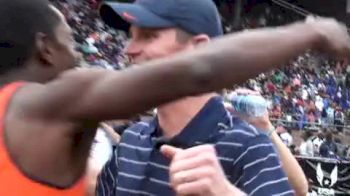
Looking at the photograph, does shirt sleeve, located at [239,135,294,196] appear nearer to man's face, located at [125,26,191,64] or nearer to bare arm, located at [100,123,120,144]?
man's face, located at [125,26,191,64]

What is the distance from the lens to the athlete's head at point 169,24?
8.08ft

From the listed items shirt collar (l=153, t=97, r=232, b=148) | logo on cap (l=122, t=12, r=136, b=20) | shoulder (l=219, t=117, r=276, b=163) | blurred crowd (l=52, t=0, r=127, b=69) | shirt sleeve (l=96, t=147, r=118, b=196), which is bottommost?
blurred crowd (l=52, t=0, r=127, b=69)

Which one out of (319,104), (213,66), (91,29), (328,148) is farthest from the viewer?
(319,104)

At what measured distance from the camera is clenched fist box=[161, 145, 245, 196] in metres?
1.86

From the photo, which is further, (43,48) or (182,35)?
(182,35)

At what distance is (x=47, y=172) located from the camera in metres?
2.00

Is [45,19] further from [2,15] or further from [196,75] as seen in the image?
[196,75]

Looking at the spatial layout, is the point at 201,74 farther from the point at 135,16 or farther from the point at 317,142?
the point at 317,142

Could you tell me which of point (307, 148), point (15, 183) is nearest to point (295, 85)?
point (307, 148)

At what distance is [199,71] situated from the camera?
1.87 m

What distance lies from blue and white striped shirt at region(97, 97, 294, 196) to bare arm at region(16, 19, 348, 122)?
46 centimetres

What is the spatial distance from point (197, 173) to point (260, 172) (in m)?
0.45

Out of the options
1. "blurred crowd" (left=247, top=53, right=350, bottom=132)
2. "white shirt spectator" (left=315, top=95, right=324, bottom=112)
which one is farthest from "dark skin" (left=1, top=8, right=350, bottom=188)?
"white shirt spectator" (left=315, top=95, right=324, bottom=112)

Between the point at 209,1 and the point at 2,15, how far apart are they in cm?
65
